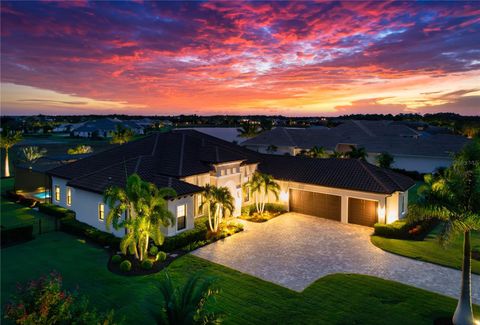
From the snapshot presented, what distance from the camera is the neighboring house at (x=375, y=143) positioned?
48.7 meters

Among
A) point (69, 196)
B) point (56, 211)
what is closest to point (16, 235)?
point (56, 211)

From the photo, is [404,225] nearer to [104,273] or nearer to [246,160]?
[246,160]

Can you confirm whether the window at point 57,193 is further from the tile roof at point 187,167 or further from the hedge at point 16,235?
the hedge at point 16,235

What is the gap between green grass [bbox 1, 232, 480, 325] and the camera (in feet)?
44.7

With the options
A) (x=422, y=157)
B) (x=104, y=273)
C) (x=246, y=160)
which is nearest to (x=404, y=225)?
(x=246, y=160)

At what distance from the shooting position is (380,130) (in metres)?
71.6

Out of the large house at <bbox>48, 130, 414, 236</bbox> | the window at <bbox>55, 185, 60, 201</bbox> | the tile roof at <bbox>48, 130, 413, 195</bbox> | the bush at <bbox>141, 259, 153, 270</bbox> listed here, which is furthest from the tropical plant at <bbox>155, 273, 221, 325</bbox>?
the window at <bbox>55, 185, 60, 201</bbox>

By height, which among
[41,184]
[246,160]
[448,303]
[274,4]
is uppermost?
[274,4]

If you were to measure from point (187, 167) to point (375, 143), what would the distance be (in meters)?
40.1

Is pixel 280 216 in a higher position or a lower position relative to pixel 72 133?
lower

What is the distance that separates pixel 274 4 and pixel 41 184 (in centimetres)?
3101

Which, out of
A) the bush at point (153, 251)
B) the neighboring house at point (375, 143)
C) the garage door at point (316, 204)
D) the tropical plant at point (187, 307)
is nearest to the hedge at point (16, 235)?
the bush at point (153, 251)

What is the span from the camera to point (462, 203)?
12141 millimetres

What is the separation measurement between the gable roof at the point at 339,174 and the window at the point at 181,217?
1085 cm
